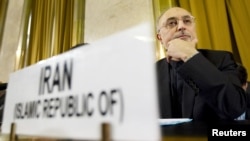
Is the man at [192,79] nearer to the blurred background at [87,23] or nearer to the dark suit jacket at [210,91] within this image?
the dark suit jacket at [210,91]

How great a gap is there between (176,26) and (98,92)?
1.02 metres

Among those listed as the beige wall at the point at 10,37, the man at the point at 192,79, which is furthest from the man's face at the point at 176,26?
the beige wall at the point at 10,37

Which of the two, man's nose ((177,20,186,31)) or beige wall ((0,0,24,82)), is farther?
beige wall ((0,0,24,82))

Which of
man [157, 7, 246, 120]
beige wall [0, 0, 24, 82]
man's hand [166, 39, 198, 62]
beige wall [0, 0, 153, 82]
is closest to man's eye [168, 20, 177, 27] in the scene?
man [157, 7, 246, 120]

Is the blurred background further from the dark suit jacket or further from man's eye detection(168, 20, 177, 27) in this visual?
the dark suit jacket

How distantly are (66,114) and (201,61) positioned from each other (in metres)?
0.52

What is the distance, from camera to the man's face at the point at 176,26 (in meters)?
1.17

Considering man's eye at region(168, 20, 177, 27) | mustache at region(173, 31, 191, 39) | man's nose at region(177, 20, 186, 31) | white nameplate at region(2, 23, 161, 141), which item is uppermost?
man's eye at region(168, 20, 177, 27)

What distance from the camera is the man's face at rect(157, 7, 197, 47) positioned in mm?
1167

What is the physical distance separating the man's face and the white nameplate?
90cm

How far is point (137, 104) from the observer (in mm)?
248

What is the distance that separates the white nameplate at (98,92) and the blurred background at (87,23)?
3.63 ft

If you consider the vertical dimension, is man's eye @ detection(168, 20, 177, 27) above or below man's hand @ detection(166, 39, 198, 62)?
above

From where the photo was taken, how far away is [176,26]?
4.03 ft
